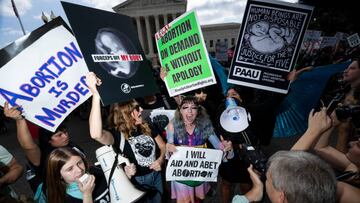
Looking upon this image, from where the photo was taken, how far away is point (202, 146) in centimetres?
251

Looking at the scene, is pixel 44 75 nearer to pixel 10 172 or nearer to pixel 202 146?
pixel 10 172

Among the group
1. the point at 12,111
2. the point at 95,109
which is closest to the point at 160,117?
the point at 95,109

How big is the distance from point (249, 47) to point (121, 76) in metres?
1.39

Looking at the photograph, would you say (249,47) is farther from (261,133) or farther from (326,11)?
(326,11)

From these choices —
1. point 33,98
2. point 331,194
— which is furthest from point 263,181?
point 33,98

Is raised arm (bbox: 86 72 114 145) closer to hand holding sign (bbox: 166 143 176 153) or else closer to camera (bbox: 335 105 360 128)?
hand holding sign (bbox: 166 143 176 153)

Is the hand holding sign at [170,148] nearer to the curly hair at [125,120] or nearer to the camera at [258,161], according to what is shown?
the curly hair at [125,120]

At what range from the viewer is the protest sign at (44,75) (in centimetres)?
190

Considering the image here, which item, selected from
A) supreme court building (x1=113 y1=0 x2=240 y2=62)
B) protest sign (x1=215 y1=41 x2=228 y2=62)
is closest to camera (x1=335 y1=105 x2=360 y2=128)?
protest sign (x1=215 y1=41 x2=228 y2=62)

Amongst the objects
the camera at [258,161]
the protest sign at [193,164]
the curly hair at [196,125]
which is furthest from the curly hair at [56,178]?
the camera at [258,161]

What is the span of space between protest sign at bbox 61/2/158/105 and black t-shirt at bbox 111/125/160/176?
496mm

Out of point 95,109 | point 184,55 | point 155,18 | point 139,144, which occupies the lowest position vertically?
point 139,144

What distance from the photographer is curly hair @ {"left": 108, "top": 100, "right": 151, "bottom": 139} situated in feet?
7.74

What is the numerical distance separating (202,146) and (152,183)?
0.67m
